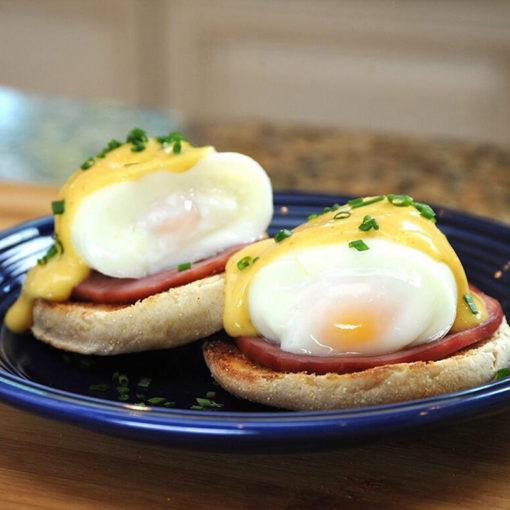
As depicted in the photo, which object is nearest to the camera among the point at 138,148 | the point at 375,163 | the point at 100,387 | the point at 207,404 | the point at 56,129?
the point at 207,404

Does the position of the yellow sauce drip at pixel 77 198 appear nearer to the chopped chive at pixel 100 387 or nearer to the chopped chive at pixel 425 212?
the chopped chive at pixel 100 387

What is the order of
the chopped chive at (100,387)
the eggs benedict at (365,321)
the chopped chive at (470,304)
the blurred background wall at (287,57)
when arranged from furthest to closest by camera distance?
the blurred background wall at (287,57) → the chopped chive at (100,387) → the chopped chive at (470,304) → the eggs benedict at (365,321)

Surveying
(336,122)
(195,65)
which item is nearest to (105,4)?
(195,65)

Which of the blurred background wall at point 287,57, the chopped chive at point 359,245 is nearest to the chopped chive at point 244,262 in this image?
the chopped chive at point 359,245

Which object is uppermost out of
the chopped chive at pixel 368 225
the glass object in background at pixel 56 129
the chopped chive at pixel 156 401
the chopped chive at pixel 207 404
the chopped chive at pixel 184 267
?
the chopped chive at pixel 368 225

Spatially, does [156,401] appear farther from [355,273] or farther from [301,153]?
[301,153]

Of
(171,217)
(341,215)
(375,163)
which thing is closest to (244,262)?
(341,215)
